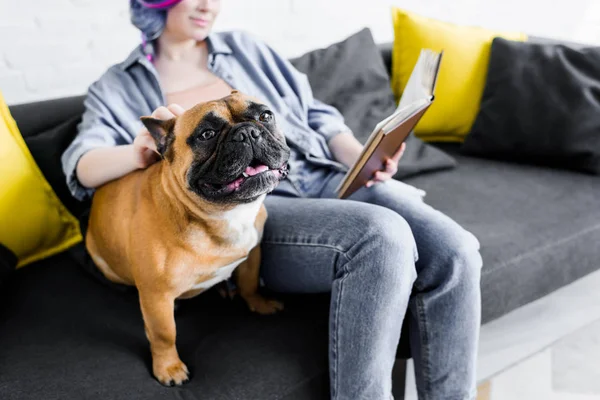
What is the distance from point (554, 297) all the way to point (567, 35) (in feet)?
6.09

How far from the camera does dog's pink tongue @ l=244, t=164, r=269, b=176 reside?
3.10ft

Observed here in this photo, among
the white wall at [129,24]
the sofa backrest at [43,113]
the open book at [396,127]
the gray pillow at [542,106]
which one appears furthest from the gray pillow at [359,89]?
the sofa backrest at [43,113]

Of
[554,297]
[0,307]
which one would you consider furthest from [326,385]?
[554,297]

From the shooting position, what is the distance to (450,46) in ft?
6.22

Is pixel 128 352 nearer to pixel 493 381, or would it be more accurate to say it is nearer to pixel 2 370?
pixel 2 370

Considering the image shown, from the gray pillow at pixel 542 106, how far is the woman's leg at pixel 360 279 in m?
0.92

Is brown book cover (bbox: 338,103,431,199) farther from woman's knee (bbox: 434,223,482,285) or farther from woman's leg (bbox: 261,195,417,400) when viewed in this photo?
woman's knee (bbox: 434,223,482,285)

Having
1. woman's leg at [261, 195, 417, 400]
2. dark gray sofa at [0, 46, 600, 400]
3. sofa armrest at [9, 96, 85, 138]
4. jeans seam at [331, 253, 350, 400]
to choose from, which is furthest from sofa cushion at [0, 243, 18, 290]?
jeans seam at [331, 253, 350, 400]

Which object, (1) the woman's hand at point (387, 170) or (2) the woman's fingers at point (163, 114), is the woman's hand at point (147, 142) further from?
(1) the woman's hand at point (387, 170)

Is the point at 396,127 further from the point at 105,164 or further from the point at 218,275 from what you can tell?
the point at 105,164

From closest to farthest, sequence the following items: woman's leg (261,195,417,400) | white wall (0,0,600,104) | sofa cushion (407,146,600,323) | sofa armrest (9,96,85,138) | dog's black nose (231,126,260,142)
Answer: dog's black nose (231,126,260,142), woman's leg (261,195,417,400), sofa cushion (407,146,600,323), sofa armrest (9,96,85,138), white wall (0,0,600,104)

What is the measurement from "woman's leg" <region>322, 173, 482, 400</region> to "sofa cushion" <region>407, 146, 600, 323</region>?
0.20 meters

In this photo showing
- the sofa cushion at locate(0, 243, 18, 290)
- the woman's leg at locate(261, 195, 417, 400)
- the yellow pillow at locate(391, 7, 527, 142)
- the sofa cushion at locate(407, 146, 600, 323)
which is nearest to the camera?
the woman's leg at locate(261, 195, 417, 400)

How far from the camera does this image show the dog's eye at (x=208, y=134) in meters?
0.97
